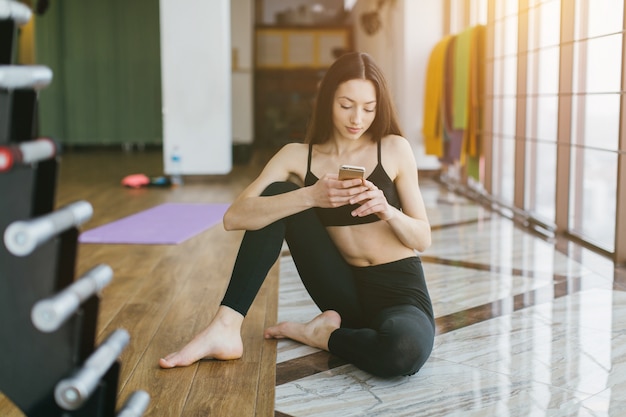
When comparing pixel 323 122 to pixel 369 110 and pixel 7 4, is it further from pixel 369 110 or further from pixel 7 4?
pixel 7 4

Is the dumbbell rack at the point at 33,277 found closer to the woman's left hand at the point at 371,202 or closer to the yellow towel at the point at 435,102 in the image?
the woman's left hand at the point at 371,202

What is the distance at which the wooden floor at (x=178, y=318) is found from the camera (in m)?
1.52

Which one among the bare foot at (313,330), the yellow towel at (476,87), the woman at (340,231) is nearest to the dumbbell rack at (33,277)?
the woman at (340,231)

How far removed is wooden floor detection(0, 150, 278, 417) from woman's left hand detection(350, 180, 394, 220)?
43 centimetres

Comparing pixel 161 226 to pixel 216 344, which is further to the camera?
pixel 161 226

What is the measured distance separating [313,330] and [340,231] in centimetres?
26

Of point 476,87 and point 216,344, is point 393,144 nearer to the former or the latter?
point 216,344

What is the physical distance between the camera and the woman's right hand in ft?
5.06

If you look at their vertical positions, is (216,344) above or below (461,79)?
below

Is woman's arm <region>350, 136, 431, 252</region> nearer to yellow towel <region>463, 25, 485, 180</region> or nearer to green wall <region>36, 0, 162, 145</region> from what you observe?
yellow towel <region>463, 25, 485, 180</region>

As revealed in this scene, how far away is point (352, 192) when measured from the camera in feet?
5.06

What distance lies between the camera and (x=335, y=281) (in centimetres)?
179

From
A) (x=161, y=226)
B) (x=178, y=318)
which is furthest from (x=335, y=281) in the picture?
(x=161, y=226)

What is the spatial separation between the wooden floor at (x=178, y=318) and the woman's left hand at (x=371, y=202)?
0.43 meters
